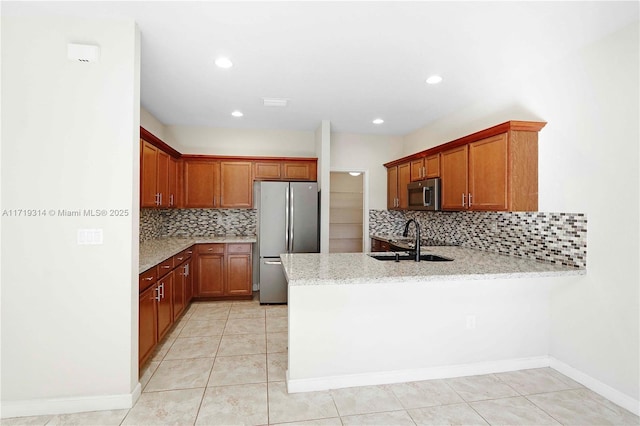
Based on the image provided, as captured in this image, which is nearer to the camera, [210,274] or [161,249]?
[161,249]

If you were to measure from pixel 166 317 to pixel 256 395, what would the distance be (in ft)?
4.76

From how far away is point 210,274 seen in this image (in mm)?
4566

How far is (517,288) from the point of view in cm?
258

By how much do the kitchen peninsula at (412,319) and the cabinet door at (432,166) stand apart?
1.58 metres

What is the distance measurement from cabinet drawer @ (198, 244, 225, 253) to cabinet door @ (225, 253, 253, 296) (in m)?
0.15

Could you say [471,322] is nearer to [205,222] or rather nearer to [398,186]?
[398,186]

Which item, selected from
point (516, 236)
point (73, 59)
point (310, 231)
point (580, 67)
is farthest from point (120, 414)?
point (580, 67)

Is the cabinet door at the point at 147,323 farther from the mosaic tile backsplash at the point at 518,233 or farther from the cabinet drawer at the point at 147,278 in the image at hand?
the mosaic tile backsplash at the point at 518,233

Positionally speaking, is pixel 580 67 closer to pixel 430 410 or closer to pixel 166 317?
pixel 430 410

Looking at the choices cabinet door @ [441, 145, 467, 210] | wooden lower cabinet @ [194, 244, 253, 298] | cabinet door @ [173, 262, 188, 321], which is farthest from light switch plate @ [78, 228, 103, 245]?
cabinet door @ [441, 145, 467, 210]

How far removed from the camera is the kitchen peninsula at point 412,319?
231 cm

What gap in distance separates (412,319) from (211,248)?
10.1ft

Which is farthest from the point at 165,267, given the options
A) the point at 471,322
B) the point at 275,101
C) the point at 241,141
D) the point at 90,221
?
the point at 471,322

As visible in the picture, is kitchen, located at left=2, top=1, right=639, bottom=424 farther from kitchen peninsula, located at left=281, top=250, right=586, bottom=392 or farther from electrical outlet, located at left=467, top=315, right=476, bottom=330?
electrical outlet, located at left=467, top=315, right=476, bottom=330
